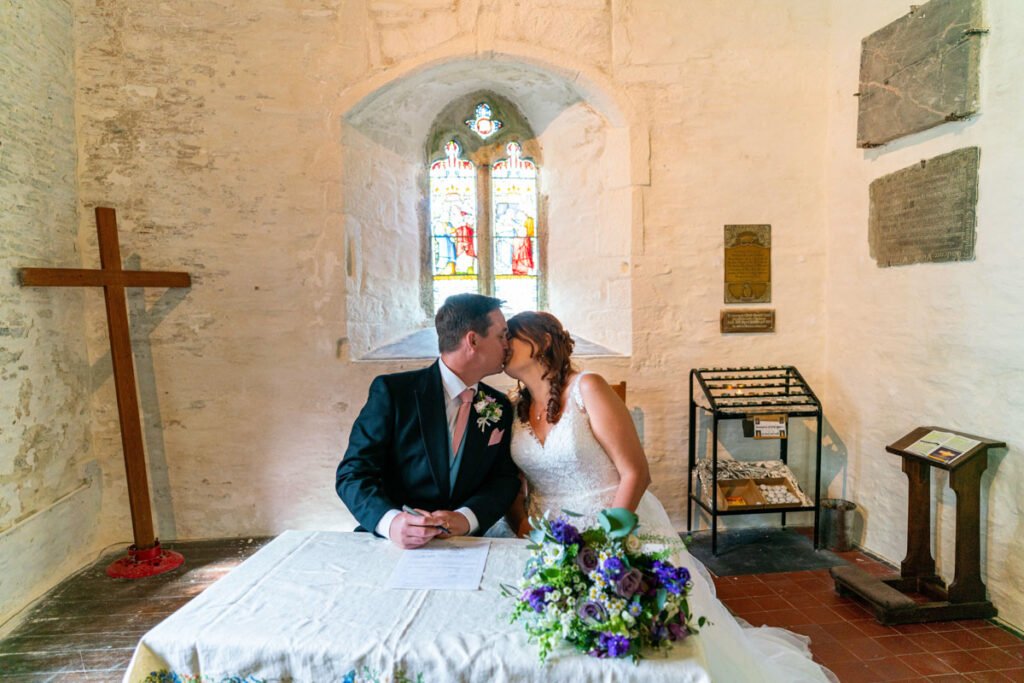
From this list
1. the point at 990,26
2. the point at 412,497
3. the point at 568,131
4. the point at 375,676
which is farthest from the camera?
the point at 568,131

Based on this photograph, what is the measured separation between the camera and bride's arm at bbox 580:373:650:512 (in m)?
2.34

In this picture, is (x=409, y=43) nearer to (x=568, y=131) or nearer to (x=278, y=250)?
(x=568, y=131)

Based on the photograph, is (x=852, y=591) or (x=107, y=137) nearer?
(x=852, y=591)

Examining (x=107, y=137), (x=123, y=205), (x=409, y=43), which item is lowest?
(x=123, y=205)

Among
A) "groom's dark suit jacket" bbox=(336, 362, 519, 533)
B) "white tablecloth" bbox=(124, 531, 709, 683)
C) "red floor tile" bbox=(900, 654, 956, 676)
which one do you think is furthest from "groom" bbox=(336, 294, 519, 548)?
"red floor tile" bbox=(900, 654, 956, 676)

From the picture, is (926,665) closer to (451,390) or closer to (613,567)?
(613,567)

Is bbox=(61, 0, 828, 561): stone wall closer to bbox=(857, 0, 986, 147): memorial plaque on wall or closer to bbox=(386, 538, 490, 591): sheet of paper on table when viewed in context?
bbox=(857, 0, 986, 147): memorial plaque on wall

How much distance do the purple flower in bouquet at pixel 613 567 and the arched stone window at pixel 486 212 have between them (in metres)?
3.65

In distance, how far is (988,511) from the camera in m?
2.94

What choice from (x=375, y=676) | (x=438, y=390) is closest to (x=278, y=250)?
(x=438, y=390)

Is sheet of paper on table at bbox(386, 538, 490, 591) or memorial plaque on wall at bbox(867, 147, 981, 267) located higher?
memorial plaque on wall at bbox(867, 147, 981, 267)

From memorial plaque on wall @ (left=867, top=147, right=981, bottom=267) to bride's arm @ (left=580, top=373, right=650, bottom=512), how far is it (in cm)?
201

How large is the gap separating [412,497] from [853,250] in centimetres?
316

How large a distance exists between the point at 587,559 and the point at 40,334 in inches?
140
